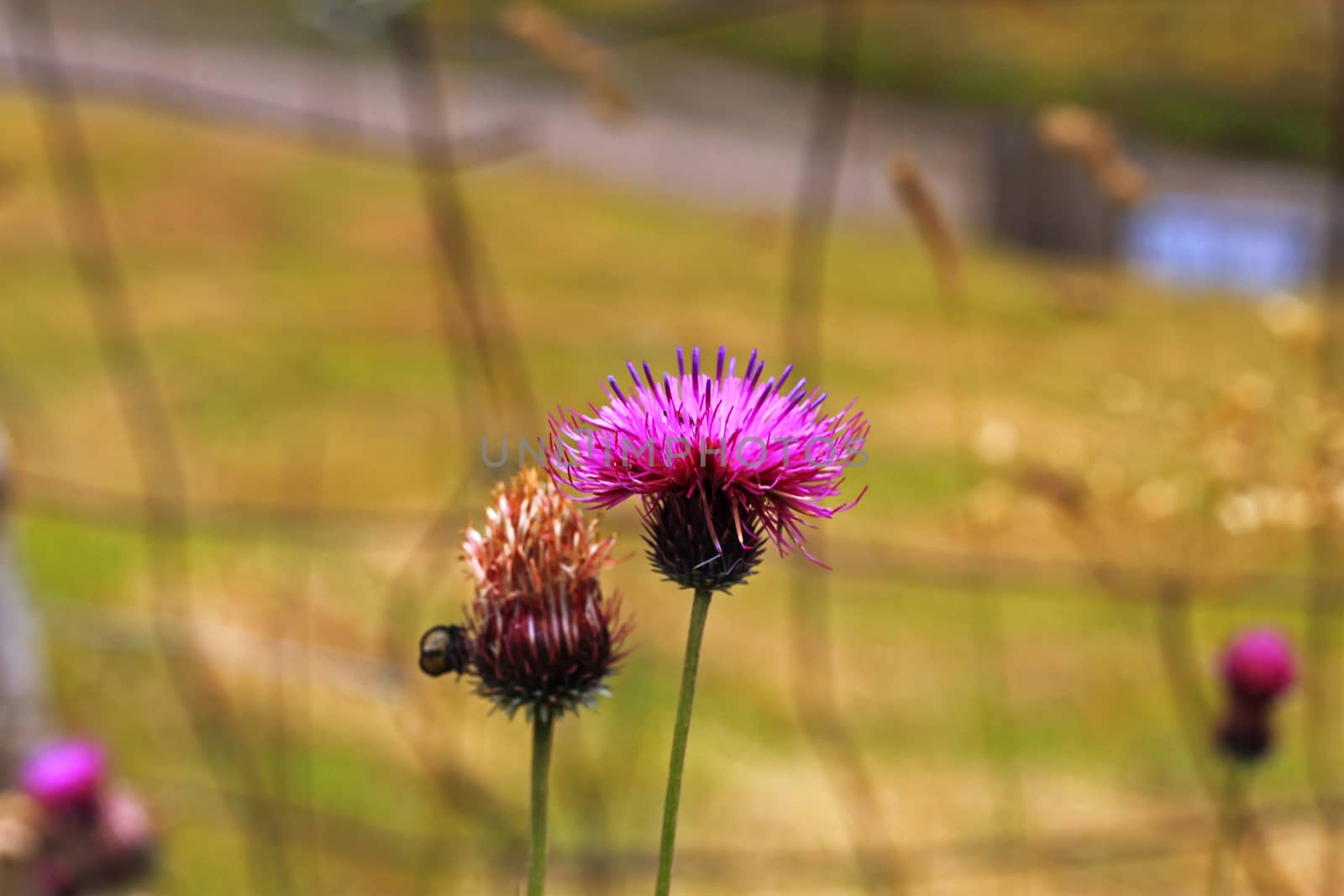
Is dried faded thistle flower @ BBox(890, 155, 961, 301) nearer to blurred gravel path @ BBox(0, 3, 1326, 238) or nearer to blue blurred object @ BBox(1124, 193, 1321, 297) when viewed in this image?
blue blurred object @ BBox(1124, 193, 1321, 297)

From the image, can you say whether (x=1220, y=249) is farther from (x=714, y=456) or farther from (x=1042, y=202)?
(x=714, y=456)

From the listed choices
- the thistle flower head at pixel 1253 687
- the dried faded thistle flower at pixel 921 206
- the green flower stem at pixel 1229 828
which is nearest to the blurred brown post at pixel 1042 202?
the green flower stem at pixel 1229 828

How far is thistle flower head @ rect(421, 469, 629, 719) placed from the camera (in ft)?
1.81

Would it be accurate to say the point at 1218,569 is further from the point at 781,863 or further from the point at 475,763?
the point at 475,763

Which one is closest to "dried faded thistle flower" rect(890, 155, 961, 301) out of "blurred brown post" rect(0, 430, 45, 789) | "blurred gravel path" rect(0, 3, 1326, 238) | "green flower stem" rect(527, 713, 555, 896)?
"green flower stem" rect(527, 713, 555, 896)

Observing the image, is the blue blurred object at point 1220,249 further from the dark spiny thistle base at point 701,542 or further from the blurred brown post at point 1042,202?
the dark spiny thistle base at point 701,542

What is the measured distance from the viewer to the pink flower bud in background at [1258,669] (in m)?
1.16

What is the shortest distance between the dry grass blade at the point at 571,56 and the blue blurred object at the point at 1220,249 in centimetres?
170

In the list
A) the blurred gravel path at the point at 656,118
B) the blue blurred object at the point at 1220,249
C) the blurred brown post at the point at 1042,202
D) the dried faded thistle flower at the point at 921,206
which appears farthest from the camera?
the blurred gravel path at the point at 656,118

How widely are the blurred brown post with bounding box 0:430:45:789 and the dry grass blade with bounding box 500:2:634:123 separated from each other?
0.84 m

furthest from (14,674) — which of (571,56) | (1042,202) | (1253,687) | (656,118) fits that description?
(656,118)

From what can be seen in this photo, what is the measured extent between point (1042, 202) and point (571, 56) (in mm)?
4638

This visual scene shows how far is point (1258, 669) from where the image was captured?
1166mm

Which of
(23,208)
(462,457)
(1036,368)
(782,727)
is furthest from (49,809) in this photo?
(23,208)
